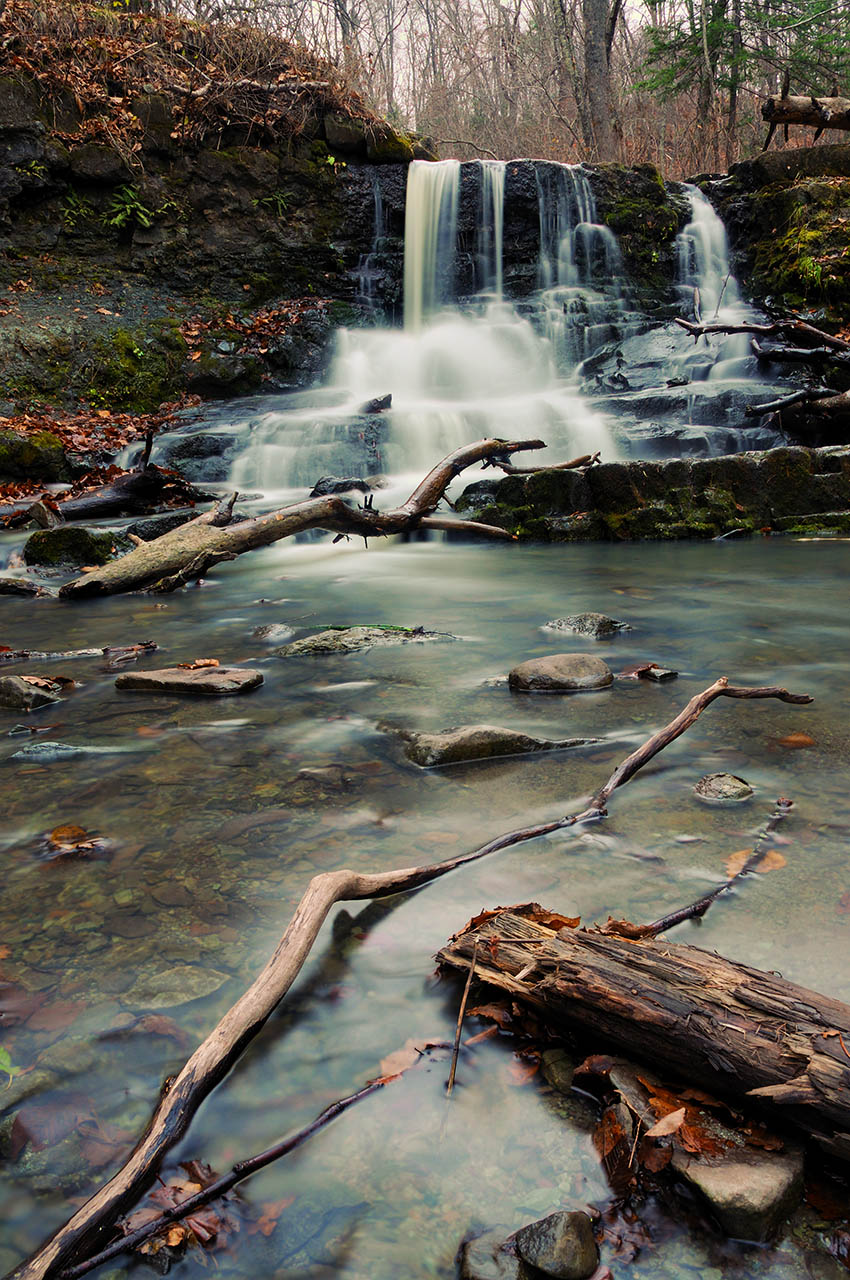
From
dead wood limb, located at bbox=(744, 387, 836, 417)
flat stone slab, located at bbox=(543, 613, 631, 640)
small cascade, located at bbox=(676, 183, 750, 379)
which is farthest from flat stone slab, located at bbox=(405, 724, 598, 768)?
small cascade, located at bbox=(676, 183, 750, 379)

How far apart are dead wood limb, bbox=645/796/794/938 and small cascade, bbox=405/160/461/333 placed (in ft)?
48.7

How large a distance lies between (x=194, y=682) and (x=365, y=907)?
6.64 feet

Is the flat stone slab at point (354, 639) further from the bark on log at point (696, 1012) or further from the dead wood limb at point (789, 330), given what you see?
the dead wood limb at point (789, 330)

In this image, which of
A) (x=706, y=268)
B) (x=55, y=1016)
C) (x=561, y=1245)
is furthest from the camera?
(x=706, y=268)

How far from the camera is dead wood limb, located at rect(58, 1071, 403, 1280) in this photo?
106 centimetres

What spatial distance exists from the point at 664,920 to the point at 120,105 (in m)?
16.3

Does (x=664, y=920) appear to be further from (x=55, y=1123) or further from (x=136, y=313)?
(x=136, y=313)

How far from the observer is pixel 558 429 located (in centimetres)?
1117

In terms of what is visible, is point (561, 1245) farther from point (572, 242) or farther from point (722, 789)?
point (572, 242)

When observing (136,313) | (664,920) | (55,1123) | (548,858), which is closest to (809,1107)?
(664,920)

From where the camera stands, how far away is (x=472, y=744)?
9.18 ft

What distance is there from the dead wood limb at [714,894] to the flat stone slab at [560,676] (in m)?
1.36

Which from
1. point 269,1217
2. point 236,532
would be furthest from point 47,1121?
point 236,532

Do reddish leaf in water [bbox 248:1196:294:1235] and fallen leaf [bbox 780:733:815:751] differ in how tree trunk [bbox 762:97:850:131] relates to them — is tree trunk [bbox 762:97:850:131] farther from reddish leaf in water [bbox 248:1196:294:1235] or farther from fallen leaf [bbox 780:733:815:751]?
reddish leaf in water [bbox 248:1196:294:1235]
